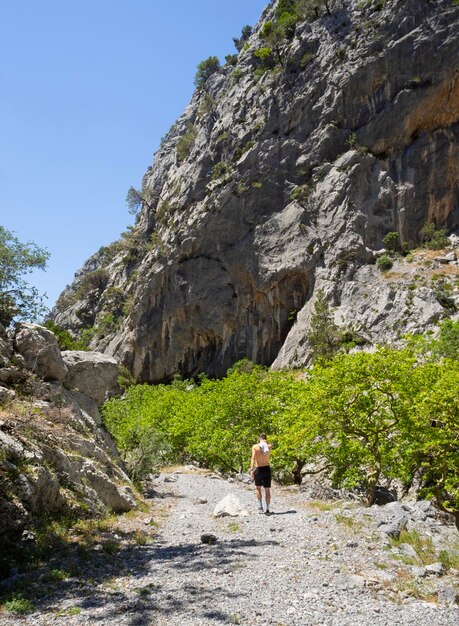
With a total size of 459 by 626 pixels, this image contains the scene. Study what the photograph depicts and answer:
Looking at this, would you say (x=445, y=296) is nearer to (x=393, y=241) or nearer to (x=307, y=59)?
(x=393, y=241)

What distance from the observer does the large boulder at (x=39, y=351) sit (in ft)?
45.2

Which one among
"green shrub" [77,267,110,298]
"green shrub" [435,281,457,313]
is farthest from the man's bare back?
"green shrub" [77,267,110,298]

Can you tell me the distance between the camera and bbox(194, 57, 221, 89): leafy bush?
95.8 m

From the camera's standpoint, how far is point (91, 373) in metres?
16.5

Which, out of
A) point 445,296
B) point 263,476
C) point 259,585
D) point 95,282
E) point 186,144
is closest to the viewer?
point 259,585

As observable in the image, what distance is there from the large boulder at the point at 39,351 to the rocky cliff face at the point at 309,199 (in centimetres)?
3607

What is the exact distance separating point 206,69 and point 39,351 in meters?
98.1

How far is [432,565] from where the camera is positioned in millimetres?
7391

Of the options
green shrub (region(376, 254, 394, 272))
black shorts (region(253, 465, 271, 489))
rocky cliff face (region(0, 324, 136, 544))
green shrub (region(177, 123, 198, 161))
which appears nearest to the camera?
rocky cliff face (region(0, 324, 136, 544))

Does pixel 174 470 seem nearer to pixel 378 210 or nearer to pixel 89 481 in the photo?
pixel 89 481

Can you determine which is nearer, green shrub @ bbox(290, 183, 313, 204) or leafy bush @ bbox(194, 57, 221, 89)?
green shrub @ bbox(290, 183, 313, 204)

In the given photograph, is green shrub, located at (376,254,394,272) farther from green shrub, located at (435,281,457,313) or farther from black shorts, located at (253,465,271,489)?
black shorts, located at (253,465,271,489)

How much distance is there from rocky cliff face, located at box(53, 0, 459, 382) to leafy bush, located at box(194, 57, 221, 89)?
26271 millimetres

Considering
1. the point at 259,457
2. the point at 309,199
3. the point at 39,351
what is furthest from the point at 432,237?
the point at 39,351
